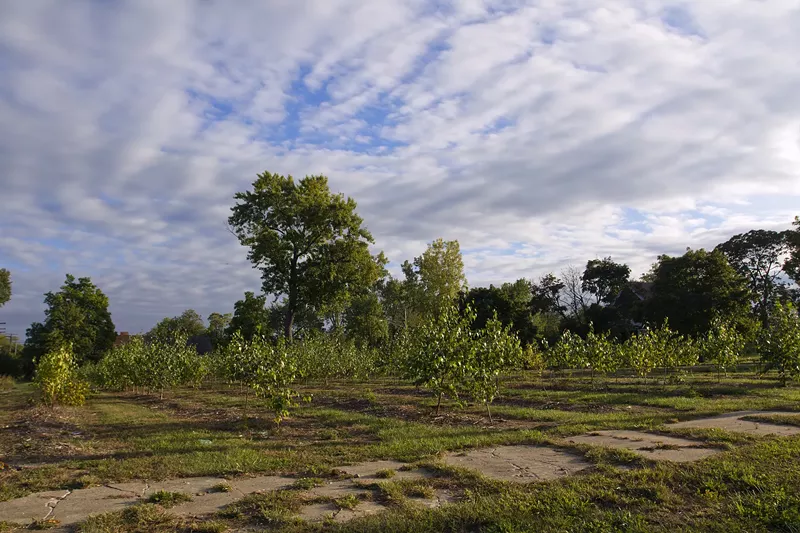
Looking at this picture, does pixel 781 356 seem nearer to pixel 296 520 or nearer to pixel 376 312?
pixel 296 520

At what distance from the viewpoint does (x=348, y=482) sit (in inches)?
250

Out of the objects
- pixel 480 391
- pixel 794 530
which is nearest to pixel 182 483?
pixel 794 530

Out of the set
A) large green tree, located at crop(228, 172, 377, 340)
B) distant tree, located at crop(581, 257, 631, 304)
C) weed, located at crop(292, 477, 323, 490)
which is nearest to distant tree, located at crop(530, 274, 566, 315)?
distant tree, located at crop(581, 257, 631, 304)

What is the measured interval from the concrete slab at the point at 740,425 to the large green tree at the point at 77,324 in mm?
38779

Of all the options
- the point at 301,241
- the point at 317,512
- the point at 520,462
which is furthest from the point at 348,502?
the point at 301,241

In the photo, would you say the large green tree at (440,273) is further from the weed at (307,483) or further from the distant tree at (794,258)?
the weed at (307,483)

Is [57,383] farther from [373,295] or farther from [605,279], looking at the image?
[605,279]

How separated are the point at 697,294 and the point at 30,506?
3725 cm

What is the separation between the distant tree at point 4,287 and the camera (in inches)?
2113

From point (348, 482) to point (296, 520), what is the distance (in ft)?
5.01

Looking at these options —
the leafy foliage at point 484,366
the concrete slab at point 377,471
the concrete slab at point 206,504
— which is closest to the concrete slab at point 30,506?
the concrete slab at point 206,504

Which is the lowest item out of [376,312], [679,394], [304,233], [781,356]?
[679,394]

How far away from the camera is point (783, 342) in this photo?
1600 cm

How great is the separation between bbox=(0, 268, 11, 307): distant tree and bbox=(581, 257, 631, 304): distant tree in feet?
197
